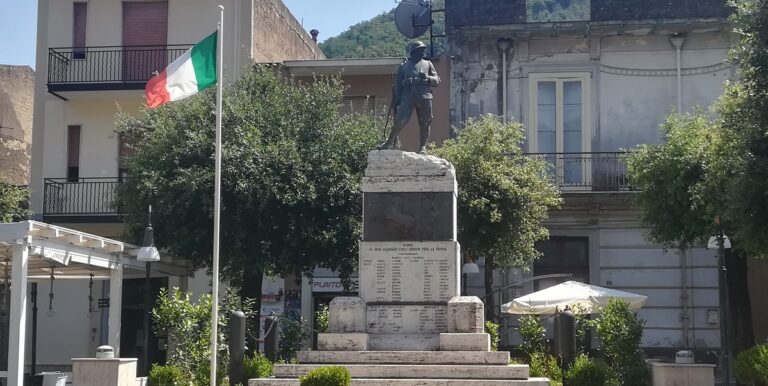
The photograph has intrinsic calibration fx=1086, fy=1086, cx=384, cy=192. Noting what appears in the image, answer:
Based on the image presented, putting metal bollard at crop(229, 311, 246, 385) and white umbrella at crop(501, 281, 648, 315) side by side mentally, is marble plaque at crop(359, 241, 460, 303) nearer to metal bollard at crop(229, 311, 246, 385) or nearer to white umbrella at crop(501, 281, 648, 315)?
metal bollard at crop(229, 311, 246, 385)

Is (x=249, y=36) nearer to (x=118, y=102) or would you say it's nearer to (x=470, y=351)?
(x=118, y=102)

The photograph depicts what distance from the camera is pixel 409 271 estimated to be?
17.2 meters

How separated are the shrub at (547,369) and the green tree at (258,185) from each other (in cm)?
585

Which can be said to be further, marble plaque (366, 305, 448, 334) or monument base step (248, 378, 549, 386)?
marble plaque (366, 305, 448, 334)

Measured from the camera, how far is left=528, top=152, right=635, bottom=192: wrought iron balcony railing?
28078 millimetres

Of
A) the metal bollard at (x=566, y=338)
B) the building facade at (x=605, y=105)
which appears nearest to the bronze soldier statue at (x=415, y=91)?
the metal bollard at (x=566, y=338)

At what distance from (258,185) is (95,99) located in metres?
10.0

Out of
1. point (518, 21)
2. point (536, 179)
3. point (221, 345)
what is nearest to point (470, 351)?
point (221, 345)

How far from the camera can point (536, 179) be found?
24922 millimetres

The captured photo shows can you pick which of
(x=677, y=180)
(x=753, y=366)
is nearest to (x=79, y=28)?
(x=677, y=180)

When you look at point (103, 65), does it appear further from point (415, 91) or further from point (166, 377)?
point (415, 91)

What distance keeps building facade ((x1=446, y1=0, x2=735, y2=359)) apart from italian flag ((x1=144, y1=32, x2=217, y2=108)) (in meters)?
11.7

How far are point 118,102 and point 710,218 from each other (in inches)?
668

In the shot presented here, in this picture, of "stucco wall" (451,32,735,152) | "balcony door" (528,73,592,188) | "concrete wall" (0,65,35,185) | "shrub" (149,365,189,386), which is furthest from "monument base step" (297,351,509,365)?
"concrete wall" (0,65,35,185)
